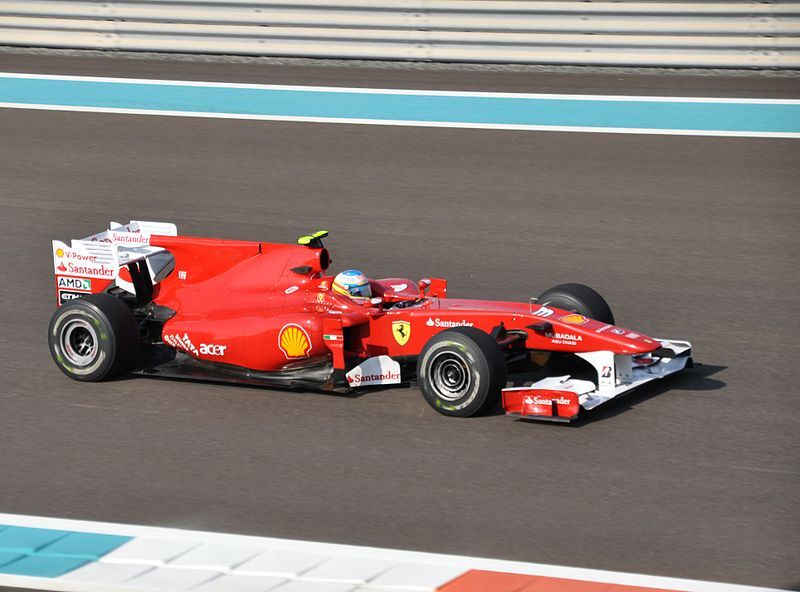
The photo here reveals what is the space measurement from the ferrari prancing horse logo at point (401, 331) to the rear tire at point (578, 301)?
104 cm

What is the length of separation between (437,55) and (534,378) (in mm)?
9066

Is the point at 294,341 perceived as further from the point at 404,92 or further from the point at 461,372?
the point at 404,92

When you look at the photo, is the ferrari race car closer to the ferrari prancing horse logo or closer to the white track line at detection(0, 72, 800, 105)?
the ferrari prancing horse logo

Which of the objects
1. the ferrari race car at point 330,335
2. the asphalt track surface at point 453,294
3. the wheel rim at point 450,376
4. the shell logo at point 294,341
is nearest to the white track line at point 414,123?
the asphalt track surface at point 453,294

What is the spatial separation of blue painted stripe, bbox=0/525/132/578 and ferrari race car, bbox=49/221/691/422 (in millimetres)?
A: 2177

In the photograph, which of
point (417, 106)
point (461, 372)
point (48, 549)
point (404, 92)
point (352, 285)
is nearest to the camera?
point (48, 549)

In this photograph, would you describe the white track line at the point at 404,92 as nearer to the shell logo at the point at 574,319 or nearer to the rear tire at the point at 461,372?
the shell logo at the point at 574,319

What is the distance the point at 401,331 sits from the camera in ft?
29.3

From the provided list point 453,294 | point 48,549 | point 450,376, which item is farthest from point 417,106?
point 48,549

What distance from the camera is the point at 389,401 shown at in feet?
29.4

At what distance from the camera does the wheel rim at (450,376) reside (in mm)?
8438

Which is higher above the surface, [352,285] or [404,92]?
[404,92]

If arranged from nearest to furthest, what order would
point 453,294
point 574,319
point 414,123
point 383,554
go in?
point 383,554 < point 574,319 < point 453,294 < point 414,123

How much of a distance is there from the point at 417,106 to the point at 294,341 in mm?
7808
